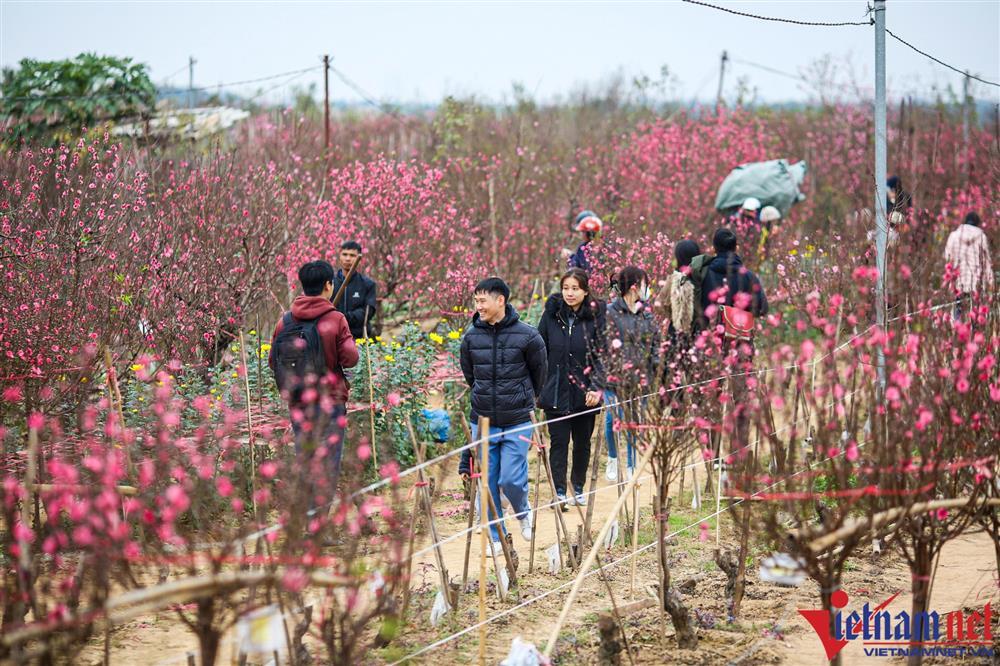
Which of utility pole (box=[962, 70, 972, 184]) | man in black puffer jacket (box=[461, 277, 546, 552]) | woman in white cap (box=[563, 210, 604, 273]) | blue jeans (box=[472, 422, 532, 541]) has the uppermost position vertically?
utility pole (box=[962, 70, 972, 184])

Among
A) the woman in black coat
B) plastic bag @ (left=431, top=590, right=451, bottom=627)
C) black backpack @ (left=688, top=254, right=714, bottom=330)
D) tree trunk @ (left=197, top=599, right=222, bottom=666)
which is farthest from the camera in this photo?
black backpack @ (left=688, top=254, right=714, bottom=330)

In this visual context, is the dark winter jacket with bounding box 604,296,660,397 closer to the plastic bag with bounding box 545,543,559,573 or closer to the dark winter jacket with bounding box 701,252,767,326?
the dark winter jacket with bounding box 701,252,767,326

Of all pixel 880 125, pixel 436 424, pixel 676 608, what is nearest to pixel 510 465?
pixel 676 608

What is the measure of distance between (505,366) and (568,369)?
0.96 meters

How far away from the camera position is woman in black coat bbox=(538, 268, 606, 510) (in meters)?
7.58

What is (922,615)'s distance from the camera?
4855 mm

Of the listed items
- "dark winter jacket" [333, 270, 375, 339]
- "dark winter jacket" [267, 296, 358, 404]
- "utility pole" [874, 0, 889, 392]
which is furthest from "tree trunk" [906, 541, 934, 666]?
"dark winter jacket" [333, 270, 375, 339]

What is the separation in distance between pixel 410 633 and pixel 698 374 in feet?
6.87

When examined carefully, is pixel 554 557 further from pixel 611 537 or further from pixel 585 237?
pixel 585 237

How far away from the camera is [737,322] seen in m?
7.84

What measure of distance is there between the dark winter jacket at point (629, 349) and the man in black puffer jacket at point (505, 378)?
497mm

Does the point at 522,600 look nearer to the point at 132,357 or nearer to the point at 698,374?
the point at 698,374

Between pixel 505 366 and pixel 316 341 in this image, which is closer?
pixel 316 341

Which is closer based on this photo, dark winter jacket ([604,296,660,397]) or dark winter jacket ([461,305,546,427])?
dark winter jacket ([604,296,660,397])
